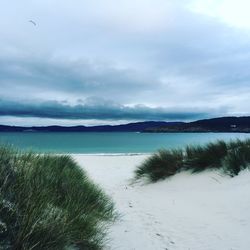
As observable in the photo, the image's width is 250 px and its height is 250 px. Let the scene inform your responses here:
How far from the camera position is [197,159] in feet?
32.8

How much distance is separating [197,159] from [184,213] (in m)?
3.42

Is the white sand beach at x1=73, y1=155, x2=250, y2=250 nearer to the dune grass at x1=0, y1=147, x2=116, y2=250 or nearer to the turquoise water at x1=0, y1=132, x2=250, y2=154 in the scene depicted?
the dune grass at x1=0, y1=147, x2=116, y2=250

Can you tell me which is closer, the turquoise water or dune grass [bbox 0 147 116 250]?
dune grass [bbox 0 147 116 250]

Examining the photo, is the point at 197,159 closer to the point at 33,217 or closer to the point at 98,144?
the point at 33,217

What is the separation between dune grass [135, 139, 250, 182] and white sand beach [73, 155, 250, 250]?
0.99 ft

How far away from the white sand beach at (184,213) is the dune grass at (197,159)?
0.99ft

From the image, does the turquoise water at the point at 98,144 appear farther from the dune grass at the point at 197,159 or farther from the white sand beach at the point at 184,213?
the white sand beach at the point at 184,213

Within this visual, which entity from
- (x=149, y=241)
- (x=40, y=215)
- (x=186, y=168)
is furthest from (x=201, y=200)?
(x=40, y=215)

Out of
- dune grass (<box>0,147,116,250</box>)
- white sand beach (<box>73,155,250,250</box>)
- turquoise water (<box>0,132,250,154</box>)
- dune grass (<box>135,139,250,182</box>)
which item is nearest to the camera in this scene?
dune grass (<box>0,147,116,250</box>)

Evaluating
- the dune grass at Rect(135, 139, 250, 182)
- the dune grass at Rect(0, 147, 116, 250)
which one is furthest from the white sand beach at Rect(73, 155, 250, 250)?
the dune grass at Rect(0, 147, 116, 250)

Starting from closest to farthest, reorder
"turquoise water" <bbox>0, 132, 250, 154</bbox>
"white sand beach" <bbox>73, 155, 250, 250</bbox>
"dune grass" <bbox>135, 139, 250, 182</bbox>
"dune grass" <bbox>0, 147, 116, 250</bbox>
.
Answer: "dune grass" <bbox>0, 147, 116, 250</bbox>, "white sand beach" <bbox>73, 155, 250, 250</bbox>, "dune grass" <bbox>135, 139, 250, 182</bbox>, "turquoise water" <bbox>0, 132, 250, 154</bbox>

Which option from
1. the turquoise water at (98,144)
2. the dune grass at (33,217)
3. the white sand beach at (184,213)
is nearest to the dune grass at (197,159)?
the white sand beach at (184,213)

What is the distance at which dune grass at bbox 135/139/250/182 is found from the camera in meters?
9.04

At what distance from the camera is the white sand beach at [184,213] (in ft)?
15.7
